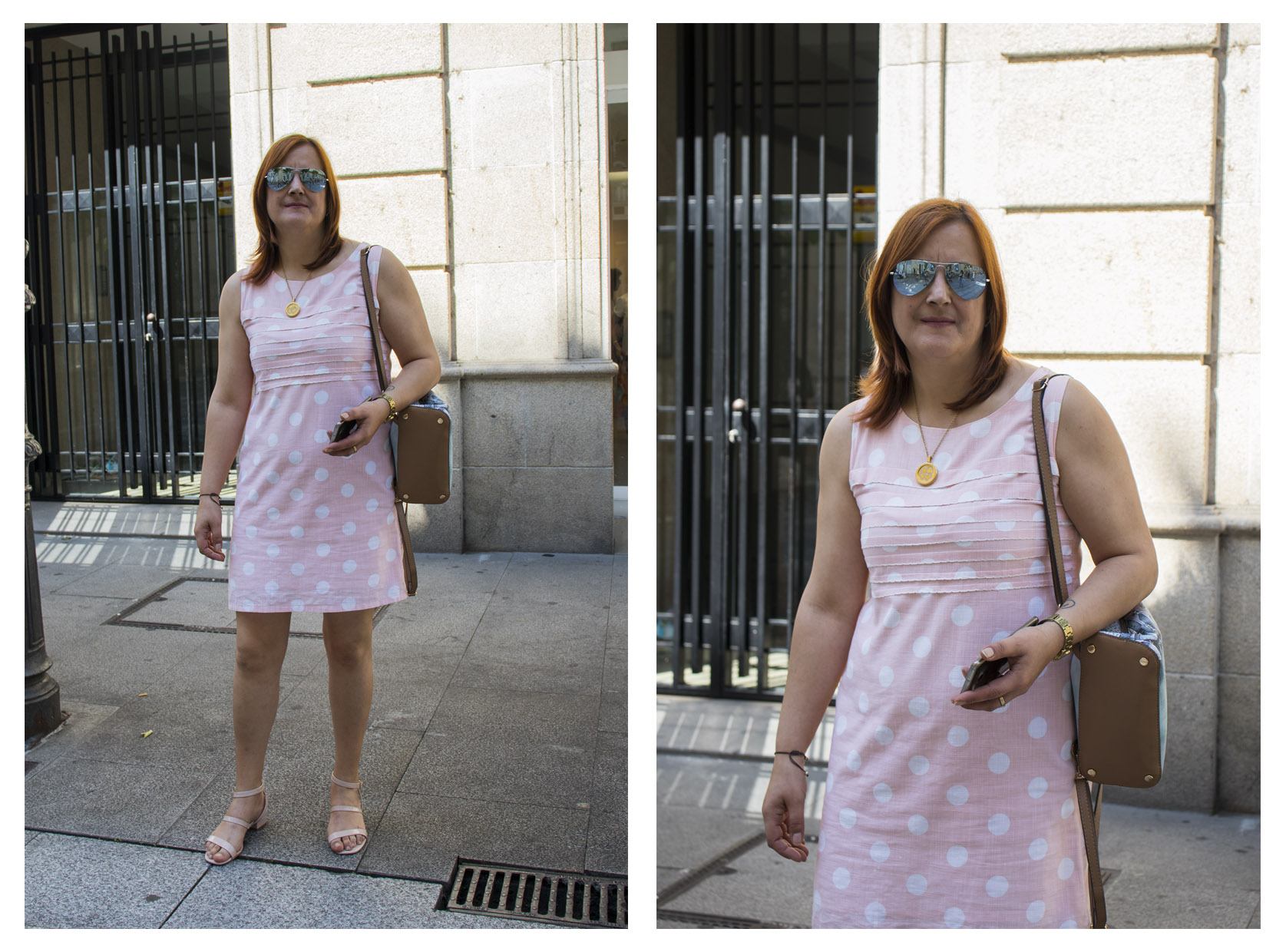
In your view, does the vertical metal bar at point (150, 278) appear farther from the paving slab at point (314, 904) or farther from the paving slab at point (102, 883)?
the paving slab at point (314, 904)

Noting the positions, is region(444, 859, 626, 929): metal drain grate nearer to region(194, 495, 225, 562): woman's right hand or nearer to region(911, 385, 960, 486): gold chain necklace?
region(194, 495, 225, 562): woman's right hand

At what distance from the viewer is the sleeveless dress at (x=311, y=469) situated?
262cm

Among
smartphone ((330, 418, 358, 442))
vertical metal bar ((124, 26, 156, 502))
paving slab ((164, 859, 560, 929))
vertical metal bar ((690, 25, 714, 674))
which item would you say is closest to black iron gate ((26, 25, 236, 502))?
vertical metal bar ((124, 26, 156, 502))

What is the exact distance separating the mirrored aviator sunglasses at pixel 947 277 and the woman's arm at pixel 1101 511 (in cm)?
24

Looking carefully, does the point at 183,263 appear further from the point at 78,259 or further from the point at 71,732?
the point at 71,732

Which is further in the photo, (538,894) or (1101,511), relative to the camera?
(538,894)

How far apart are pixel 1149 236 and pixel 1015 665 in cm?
239

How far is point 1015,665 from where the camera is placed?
1738mm

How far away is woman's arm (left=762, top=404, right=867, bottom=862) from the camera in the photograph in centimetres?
206

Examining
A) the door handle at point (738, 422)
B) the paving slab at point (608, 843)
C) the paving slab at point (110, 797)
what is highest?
the door handle at point (738, 422)

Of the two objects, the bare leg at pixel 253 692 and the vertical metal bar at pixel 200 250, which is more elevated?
the vertical metal bar at pixel 200 250

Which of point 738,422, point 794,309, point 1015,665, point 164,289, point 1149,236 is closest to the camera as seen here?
point 1015,665

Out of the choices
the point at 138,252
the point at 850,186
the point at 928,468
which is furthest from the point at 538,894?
the point at 850,186

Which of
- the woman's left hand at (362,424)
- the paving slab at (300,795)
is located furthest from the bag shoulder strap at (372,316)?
the paving slab at (300,795)
